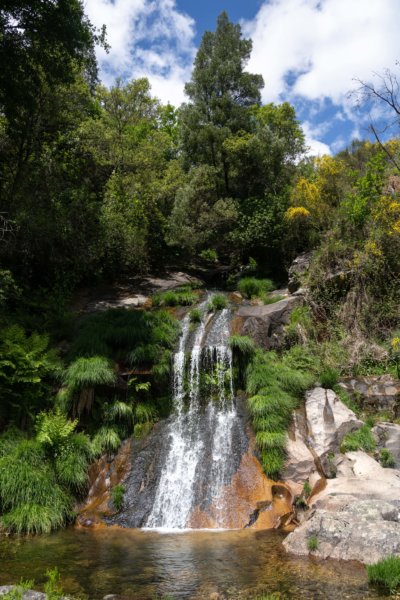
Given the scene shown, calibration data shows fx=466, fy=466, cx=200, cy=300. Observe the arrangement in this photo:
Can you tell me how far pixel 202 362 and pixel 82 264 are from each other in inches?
270

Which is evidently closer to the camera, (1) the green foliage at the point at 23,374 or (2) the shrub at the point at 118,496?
(2) the shrub at the point at 118,496

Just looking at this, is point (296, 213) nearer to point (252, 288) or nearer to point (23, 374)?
point (252, 288)

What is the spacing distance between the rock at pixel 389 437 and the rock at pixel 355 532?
6.98ft

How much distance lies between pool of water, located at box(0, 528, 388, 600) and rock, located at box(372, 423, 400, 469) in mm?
3213

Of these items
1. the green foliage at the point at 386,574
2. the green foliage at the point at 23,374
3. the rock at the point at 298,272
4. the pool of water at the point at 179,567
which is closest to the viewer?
the green foliage at the point at 386,574

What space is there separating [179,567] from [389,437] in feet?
18.5

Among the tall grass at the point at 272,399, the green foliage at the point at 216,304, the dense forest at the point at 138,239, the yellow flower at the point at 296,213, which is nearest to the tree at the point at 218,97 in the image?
the dense forest at the point at 138,239

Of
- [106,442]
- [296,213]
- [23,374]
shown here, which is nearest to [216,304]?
[296,213]

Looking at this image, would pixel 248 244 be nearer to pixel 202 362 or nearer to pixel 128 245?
pixel 128 245

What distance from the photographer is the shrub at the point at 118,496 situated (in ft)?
31.3

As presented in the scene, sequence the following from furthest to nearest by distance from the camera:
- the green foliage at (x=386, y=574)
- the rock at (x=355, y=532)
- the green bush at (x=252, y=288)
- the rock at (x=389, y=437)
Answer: the green bush at (x=252, y=288)
the rock at (x=389, y=437)
the rock at (x=355, y=532)
the green foliage at (x=386, y=574)

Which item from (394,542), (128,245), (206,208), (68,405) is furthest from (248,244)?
(394,542)

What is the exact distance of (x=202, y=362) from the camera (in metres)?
12.8

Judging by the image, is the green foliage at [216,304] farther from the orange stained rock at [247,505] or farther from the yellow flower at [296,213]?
the orange stained rock at [247,505]
